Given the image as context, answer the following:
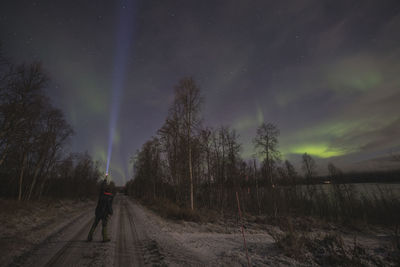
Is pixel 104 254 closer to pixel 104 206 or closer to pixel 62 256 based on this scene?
pixel 62 256

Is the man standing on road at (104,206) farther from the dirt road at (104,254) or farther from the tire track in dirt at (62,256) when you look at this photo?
the tire track in dirt at (62,256)

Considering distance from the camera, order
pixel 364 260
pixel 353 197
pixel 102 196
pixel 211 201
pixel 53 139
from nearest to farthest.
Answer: pixel 364 260 < pixel 102 196 < pixel 53 139 < pixel 353 197 < pixel 211 201

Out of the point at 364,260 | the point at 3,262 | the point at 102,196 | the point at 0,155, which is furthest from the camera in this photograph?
the point at 0,155

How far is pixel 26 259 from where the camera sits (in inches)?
168

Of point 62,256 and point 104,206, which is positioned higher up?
point 104,206

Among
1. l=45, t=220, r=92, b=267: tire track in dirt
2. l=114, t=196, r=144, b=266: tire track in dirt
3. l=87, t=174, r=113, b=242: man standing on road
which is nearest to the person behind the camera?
l=45, t=220, r=92, b=267: tire track in dirt

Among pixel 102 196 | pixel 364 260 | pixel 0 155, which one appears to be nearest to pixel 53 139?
pixel 0 155

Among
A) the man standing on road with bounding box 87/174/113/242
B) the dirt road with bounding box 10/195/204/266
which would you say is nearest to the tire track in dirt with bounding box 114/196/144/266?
the dirt road with bounding box 10/195/204/266

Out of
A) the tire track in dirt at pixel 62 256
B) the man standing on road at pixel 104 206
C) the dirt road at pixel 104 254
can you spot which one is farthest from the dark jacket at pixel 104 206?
the tire track in dirt at pixel 62 256

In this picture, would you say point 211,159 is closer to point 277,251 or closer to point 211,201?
point 211,201

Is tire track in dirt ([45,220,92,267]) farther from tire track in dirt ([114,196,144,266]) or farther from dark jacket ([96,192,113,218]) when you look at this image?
tire track in dirt ([114,196,144,266])

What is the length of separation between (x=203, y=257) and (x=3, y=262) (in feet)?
17.6

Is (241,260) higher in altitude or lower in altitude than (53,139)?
lower

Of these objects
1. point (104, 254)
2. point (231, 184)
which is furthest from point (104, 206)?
point (231, 184)
